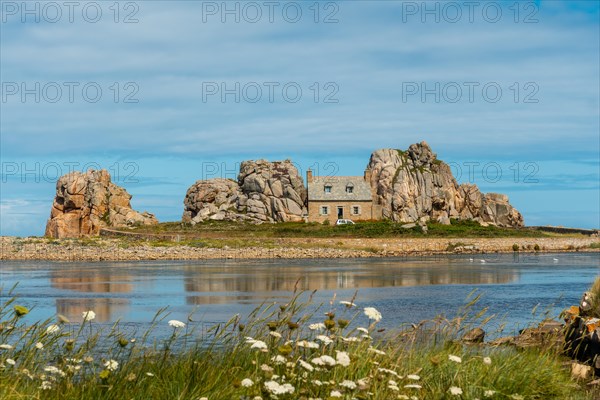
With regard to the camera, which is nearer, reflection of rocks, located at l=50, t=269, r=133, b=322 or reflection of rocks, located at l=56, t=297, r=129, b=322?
reflection of rocks, located at l=56, t=297, r=129, b=322

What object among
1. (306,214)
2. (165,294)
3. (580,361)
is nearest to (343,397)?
(580,361)

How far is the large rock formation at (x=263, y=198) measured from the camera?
279ft

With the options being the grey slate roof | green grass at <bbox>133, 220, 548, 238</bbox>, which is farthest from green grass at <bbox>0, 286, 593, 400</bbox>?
the grey slate roof

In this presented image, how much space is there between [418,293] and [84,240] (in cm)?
4783

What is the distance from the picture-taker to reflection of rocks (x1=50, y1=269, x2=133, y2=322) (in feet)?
74.4

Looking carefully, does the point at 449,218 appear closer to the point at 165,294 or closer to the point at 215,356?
the point at 165,294

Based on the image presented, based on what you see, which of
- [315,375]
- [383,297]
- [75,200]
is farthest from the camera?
[75,200]

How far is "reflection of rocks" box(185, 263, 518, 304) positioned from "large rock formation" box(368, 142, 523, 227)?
41169 millimetres

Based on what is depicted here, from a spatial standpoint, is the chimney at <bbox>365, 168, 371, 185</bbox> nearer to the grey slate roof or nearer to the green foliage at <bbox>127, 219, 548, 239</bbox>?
the grey slate roof

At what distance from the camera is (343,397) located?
766cm

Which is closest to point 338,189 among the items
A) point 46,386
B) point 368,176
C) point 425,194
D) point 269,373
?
point 368,176

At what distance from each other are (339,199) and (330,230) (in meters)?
11.8

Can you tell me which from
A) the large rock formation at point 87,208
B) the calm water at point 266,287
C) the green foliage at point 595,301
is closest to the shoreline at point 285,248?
the calm water at point 266,287

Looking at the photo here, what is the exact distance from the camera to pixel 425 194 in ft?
301
